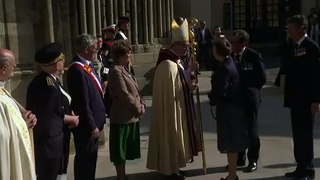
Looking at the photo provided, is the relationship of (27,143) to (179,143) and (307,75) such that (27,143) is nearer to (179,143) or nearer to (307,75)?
(179,143)

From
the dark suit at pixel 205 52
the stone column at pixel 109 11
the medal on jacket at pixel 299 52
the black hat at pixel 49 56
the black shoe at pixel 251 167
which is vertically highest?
the stone column at pixel 109 11

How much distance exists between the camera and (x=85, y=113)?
5.17 m

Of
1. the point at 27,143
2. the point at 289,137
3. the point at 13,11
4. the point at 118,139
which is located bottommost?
the point at 289,137

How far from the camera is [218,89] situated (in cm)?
569

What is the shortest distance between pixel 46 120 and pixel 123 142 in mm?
1573

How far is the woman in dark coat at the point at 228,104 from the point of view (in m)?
5.68

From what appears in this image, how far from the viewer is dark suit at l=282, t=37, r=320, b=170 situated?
5797mm

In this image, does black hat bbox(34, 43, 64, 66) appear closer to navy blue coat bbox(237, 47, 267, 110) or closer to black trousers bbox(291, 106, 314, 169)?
navy blue coat bbox(237, 47, 267, 110)

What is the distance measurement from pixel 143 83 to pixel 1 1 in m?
5.51

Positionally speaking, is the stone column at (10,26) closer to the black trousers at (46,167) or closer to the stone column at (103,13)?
the black trousers at (46,167)

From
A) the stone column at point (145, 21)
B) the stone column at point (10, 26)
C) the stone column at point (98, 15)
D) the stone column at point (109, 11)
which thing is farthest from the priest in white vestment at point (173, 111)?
the stone column at point (145, 21)

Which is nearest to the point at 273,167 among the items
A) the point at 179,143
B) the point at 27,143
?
the point at 179,143

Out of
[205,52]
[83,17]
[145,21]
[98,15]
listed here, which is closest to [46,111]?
[83,17]

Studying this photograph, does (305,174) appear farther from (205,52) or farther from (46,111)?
(205,52)
